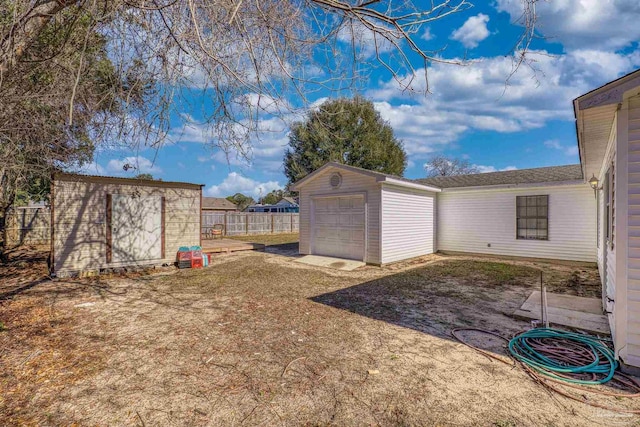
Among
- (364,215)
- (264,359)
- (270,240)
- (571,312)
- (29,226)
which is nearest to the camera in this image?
(264,359)

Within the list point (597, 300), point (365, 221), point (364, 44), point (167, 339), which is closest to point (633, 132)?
point (364, 44)

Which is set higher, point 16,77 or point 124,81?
point 16,77

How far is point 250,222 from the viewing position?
2073cm

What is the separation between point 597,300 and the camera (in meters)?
5.27

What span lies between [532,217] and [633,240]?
26.7ft

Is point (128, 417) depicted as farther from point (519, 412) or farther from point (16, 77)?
point (16, 77)

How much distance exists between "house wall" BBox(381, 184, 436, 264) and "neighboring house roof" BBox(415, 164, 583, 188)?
1.21 m

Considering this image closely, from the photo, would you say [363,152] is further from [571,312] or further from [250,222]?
[571,312]

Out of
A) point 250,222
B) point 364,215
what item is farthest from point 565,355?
point 250,222

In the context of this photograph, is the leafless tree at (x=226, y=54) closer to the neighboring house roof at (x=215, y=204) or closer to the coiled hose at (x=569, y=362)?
the coiled hose at (x=569, y=362)

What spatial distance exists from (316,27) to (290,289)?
478 centimetres

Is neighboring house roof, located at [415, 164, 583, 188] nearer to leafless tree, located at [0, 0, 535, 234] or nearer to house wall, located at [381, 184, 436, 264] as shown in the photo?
house wall, located at [381, 184, 436, 264]

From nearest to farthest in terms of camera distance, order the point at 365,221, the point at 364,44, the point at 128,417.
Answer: the point at 128,417 → the point at 364,44 → the point at 365,221

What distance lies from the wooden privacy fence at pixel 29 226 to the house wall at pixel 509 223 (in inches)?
677
